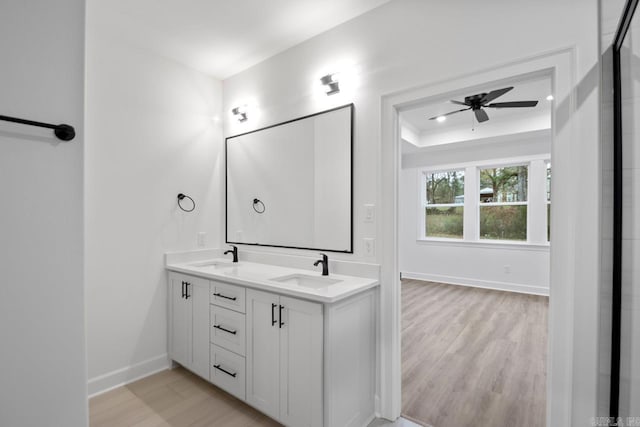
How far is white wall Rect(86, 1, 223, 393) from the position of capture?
7.69ft

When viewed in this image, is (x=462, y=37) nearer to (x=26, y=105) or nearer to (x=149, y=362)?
(x=26, y=105)

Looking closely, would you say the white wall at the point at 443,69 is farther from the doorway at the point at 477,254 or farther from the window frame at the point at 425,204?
the window frame at the point at 425,204

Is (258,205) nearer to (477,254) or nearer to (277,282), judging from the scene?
(277,282)

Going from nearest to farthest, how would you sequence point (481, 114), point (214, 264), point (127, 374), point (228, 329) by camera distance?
point (228, 329) → point (127, 374) → point (214, 264) → point (481, 114)

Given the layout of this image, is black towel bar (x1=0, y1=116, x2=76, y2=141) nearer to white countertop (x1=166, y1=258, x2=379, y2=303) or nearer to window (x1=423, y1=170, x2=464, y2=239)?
white countertop (x1=166, y1=258, x2=379, y2=303)

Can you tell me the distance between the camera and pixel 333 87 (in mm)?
2281

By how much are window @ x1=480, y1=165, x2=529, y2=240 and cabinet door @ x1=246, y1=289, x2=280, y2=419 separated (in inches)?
194

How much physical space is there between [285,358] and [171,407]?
3.31ft

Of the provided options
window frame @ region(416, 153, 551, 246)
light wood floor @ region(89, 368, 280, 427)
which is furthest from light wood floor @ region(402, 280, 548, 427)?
light wood floor @ region(89, 368, 280, 427)

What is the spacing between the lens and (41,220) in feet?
3.07

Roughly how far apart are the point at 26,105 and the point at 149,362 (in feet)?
7.85

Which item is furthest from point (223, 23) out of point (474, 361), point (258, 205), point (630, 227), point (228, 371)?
point (474, 361)

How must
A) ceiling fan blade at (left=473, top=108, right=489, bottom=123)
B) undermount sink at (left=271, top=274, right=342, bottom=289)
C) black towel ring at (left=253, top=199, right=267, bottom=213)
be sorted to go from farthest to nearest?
ceiling fan blade at (left=473, top=108, right=489, bottom=123) → black towel ring at (left=253, top=199, right=267, bottom=213) → undermount sink at (left=271, top=274, right=342, bottom=289)

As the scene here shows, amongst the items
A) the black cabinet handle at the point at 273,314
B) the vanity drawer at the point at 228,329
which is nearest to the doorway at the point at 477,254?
the black cabinet handle at the point at 273,314
